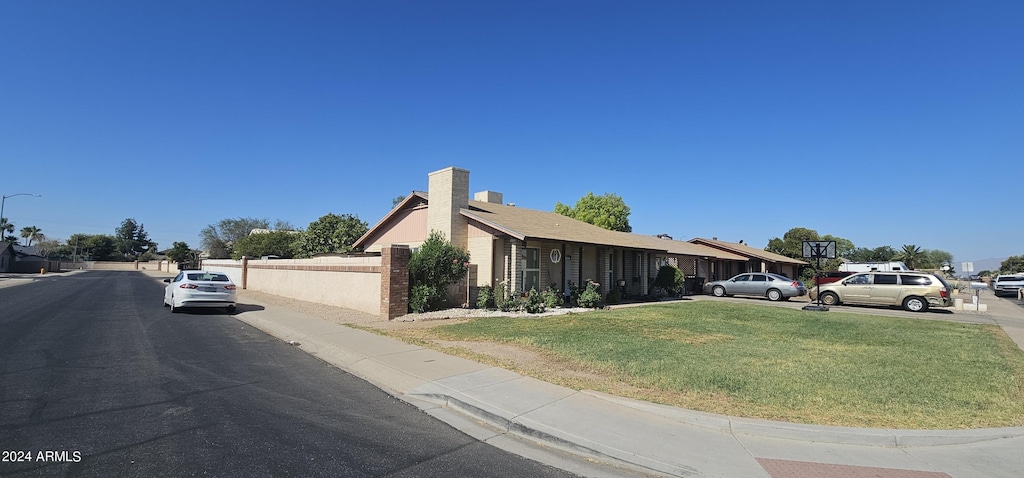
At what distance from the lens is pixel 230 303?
50.6 ft

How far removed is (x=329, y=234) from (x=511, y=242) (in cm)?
2235

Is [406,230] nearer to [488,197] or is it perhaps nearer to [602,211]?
[488,197]

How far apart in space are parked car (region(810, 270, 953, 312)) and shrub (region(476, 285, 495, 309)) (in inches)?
546

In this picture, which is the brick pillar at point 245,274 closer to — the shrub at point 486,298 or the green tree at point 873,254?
the shrub at point 486,298

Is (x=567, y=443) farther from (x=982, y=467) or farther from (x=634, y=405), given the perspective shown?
(x=982, y=467)

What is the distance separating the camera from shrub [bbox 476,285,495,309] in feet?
52.1

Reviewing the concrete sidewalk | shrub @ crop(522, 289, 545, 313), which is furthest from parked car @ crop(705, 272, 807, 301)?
the concrete sidewalk

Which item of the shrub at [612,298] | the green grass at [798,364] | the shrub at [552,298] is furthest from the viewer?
the shrub at [612,298]

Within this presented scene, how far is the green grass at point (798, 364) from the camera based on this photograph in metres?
5.70

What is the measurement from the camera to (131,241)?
131 meters

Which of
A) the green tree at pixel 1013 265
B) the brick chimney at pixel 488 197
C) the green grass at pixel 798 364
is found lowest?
the green grass at pixel 798 364

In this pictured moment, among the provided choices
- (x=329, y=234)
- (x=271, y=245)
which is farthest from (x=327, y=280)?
(x=271, y=245)

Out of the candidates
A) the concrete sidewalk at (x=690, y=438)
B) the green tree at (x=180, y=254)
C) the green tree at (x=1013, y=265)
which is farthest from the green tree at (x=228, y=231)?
A: the green tree at (x=1013, y=265)

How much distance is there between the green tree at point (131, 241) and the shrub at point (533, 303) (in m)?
140
